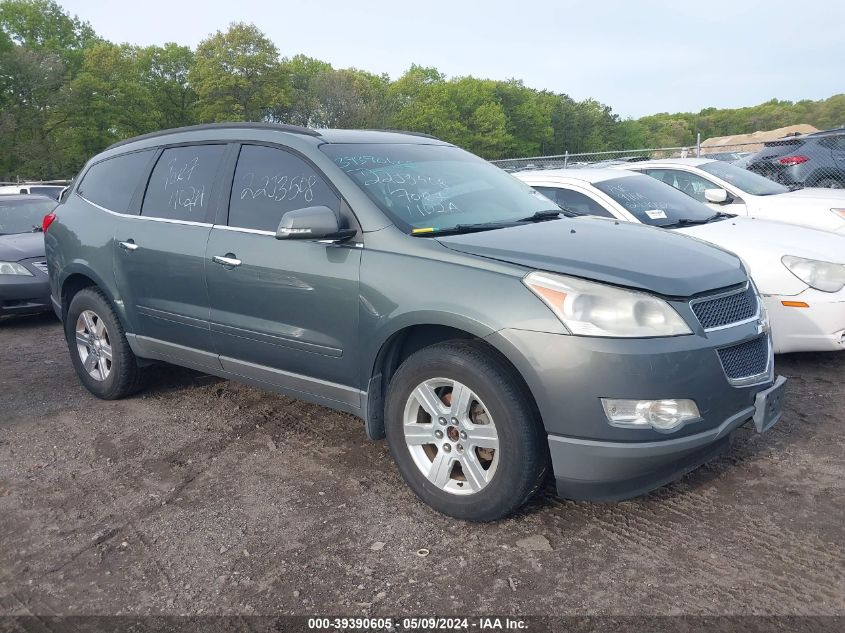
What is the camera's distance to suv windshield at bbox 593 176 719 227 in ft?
19.5

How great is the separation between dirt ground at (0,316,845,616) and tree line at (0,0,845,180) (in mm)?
43809

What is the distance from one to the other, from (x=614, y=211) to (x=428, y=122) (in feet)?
219

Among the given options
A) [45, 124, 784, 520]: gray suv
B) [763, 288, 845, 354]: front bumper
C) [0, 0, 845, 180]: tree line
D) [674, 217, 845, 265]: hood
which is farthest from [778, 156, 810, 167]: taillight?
[0, 0, 845, 180]: tree line

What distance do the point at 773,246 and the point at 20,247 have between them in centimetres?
790

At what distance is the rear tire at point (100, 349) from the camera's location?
4.85 m

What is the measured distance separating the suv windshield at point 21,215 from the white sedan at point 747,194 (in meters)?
7.35

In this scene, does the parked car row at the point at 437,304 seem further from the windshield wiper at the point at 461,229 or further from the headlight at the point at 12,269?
the headlight at the point at 12,269

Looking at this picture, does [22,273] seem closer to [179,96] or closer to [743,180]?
[743,180]

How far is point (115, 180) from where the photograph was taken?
16.2ft

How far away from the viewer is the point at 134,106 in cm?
5038

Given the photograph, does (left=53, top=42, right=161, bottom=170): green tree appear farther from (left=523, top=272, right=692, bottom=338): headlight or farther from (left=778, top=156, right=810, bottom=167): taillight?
(left=523, top=272, right=692, bottom=338): headlight

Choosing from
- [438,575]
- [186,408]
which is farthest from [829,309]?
[186,408]

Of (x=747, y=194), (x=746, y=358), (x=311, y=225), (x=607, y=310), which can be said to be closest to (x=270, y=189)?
(x=311, y=225)

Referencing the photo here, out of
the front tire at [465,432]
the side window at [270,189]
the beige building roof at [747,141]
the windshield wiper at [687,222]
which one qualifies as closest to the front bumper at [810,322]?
the windshield wiper at [687,222]
